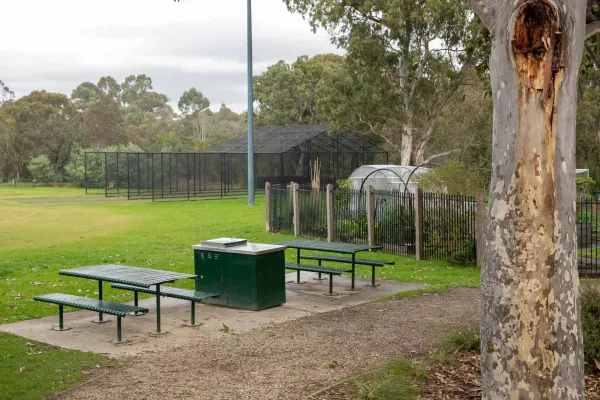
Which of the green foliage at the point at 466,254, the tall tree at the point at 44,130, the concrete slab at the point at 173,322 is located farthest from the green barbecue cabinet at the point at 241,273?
the tall tree at the point at 44,130

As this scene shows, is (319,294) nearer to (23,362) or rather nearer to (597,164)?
(23,362)

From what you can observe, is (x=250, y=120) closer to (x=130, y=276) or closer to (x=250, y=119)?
(x=250, y=119)

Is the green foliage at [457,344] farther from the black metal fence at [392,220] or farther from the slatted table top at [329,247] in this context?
the black metal fence at [392,220]

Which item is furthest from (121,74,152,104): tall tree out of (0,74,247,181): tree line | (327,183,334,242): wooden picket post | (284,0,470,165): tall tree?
(327,183,334,242): wooden picket post

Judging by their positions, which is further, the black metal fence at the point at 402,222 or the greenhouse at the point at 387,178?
the greenhouse at the point at 387,178

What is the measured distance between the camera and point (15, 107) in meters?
69.3

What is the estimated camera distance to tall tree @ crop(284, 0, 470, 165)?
39.1m

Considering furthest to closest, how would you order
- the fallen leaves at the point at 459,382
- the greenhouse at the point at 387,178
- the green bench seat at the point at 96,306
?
the greenhouse at the point at 387,178 < the green bench seat at the point at 96,306 < the fallen leaves at the point at 459,382

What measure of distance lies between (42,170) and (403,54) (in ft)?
111

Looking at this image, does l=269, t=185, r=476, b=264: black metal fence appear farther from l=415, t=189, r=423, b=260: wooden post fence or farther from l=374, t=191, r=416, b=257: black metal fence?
l=415, t=189, r=423, b=260: wooden post fence

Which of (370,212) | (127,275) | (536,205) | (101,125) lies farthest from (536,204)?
(101,125)

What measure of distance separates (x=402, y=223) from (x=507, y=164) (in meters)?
12.4

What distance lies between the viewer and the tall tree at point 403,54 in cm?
3909

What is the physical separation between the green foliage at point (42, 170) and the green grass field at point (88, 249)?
2551 cm
